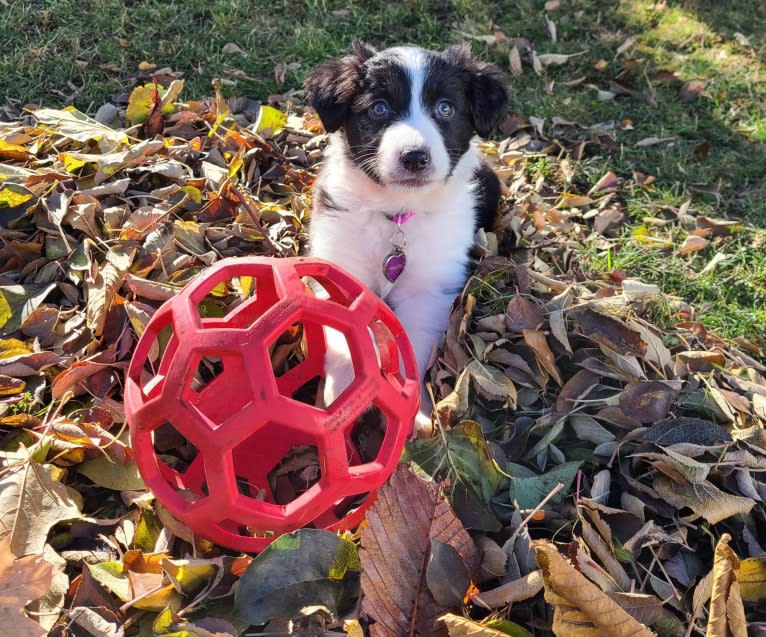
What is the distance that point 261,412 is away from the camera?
1.64 metres

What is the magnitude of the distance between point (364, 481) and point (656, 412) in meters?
1.06

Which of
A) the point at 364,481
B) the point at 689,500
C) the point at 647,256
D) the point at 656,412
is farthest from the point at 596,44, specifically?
the point at 364,481

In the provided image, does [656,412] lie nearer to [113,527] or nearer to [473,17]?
[113,527]

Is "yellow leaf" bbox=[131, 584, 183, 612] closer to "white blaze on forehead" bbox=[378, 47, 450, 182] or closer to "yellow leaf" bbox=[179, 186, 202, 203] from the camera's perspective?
"white blaze on forehead" bbox=[378, 47, 450, 182]

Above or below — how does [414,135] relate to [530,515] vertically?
above

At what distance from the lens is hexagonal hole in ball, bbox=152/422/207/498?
2.09 m

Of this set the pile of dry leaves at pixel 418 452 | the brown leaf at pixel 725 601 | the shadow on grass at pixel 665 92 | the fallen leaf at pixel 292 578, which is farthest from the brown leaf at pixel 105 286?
the shadow on grass at pixel 665 92

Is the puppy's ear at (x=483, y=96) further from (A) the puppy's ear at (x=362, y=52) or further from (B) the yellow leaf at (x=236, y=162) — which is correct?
(B) the yellow leaf at (x=236, y=162)

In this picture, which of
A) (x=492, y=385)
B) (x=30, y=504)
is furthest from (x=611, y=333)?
(x=30, y=504)

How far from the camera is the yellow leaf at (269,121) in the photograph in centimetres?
372

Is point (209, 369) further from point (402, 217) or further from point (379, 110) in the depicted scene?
point (379, 110)

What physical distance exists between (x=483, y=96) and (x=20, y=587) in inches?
95.7

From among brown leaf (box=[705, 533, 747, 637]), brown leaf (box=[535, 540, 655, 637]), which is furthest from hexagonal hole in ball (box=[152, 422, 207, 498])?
brown leaf (box=[705, 533, 747, 637])

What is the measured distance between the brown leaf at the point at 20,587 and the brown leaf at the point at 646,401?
1.76m
